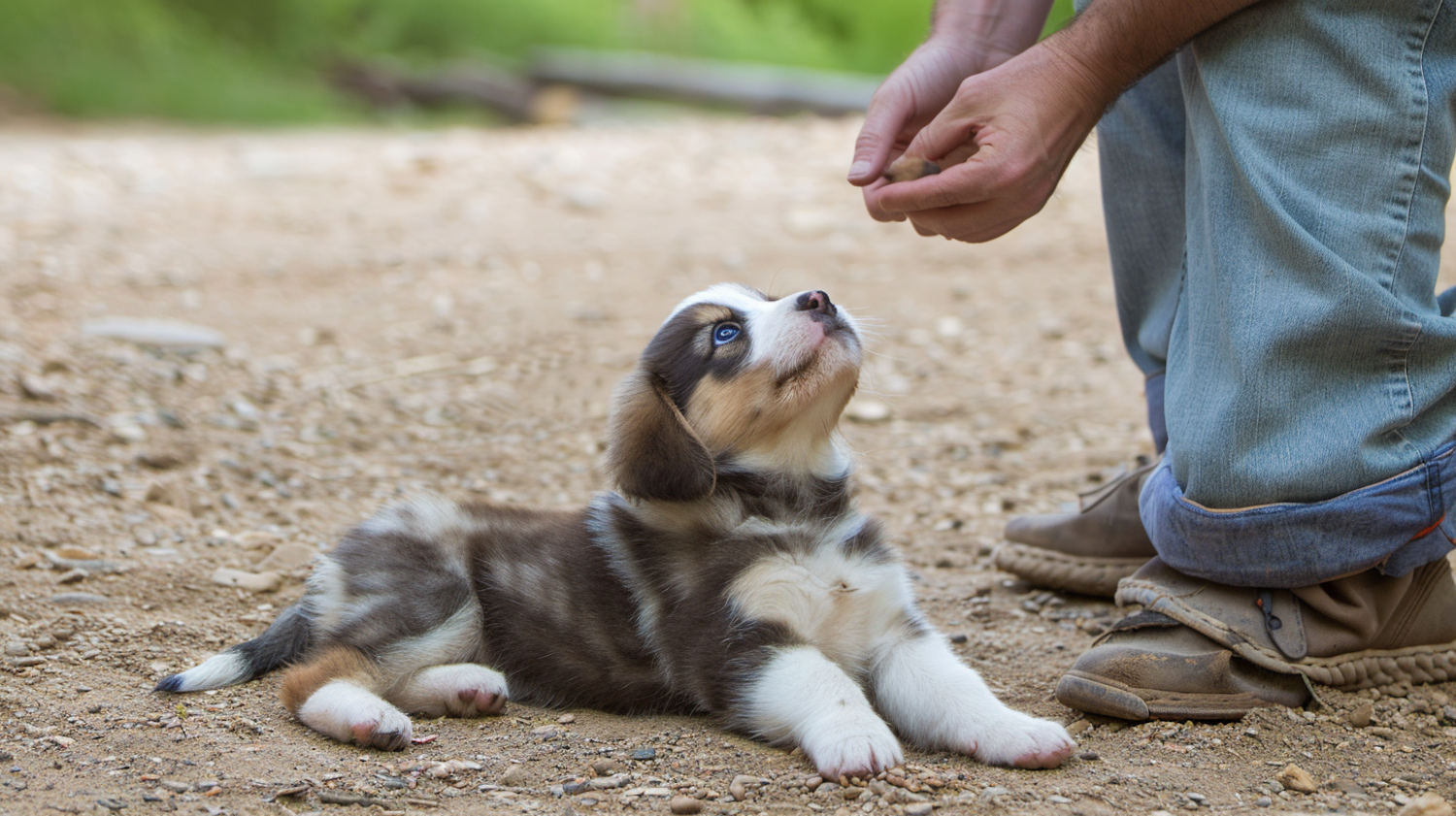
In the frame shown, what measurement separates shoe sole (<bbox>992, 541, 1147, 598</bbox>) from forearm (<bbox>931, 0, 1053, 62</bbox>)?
1332mm

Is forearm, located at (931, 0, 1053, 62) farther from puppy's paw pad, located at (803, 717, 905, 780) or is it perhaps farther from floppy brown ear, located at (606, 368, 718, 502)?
puppy's paw pad, located at (803, 717, 905, 780)

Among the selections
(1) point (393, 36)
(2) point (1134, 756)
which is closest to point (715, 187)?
(2) point (1134, 756)

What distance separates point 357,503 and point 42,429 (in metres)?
1.05

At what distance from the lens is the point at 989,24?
3416 mm

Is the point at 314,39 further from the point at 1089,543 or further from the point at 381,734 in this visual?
the point at 381,734

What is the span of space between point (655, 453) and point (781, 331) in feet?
1.32

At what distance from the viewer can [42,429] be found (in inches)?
169

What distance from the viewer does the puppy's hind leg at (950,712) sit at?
2.49 meters

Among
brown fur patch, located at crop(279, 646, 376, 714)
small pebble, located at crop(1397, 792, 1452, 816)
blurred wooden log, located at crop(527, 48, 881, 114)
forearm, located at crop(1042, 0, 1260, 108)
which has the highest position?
forearm, located at crop(1042, 0, 1260, 108)

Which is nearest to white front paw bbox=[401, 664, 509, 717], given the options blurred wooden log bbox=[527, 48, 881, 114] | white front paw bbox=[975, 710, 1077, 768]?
white front paw bbox=[975, 710, 1077, 768]

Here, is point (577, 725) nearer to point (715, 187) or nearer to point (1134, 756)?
point (1134, 756)

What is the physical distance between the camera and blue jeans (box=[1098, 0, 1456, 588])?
2557mm

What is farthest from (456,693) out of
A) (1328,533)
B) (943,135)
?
(1328,533)

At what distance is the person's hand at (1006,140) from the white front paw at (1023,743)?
1.06 meters
